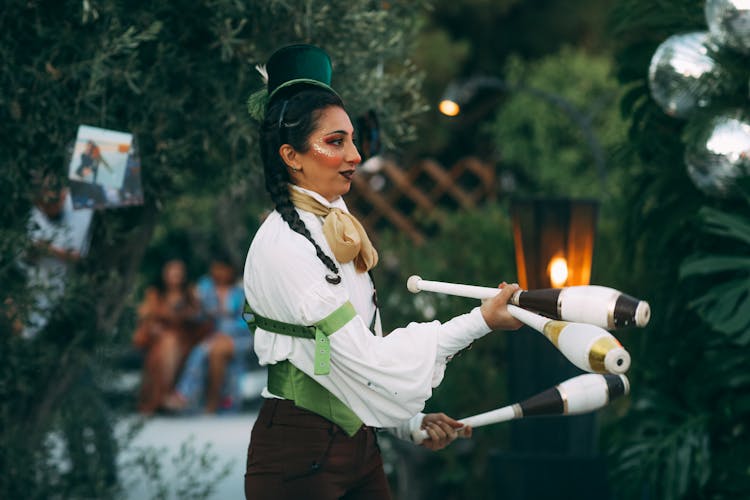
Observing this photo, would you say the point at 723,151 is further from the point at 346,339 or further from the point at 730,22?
the point at 346,339

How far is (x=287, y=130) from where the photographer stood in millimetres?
3242

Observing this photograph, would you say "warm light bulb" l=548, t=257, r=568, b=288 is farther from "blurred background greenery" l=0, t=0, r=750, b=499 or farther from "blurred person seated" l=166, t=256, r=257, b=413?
"blurred person seated" l=166, t=256, r=257, b=413

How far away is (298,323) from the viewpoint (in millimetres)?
3104

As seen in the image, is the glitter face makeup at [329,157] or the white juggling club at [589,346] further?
the glitter face makeup at [329,157]

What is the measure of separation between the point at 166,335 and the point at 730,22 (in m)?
8.30

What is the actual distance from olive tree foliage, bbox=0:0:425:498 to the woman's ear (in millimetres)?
1304

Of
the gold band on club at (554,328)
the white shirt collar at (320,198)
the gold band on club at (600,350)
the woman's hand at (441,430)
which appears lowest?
the woman's hand at (441,430)

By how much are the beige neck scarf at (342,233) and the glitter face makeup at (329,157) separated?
4cm

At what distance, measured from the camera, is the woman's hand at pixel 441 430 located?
3.33 m

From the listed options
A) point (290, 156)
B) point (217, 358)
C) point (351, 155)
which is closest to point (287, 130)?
point (290, 156)

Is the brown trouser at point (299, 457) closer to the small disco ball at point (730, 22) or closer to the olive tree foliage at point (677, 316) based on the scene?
the olive tree foliage at point (677, 316)

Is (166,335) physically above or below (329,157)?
above

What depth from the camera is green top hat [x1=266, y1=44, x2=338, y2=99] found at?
329 centimetres

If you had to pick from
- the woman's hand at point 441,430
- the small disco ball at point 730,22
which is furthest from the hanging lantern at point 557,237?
the woman's hand at point 441,430
